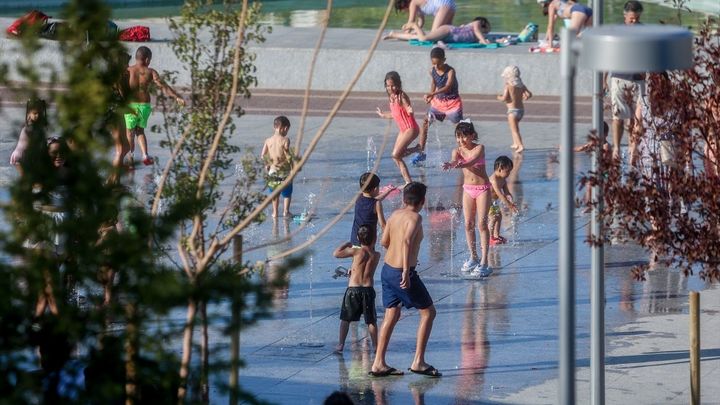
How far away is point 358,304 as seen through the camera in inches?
484

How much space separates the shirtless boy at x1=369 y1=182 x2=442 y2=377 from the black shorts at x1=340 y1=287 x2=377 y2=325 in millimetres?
179

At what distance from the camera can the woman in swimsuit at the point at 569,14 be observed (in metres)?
25.2

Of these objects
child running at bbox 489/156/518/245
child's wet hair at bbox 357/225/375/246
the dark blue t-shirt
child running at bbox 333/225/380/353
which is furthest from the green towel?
child running at bbox 333/225/380/353

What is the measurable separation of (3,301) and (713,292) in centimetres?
987

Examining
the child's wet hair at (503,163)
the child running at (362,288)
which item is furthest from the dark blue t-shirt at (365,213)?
the child's wet hair at (503,163)

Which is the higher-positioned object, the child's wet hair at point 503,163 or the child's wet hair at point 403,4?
the child's wet hair at point 403,4

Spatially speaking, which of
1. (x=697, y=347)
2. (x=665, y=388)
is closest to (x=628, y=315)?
(x=665, y=388)

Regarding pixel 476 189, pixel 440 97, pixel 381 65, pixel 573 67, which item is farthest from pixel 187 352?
pixel 381 65

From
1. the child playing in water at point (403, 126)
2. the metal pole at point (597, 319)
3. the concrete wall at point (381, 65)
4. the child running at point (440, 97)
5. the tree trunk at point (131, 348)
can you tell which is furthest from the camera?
the concrete wall at point (381, 65)

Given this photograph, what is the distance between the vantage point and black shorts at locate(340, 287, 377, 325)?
1227 cm

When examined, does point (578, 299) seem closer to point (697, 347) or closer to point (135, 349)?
point (697, 347)

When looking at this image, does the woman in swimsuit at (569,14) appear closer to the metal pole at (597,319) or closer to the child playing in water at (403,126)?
the child playing in water at (403,126)

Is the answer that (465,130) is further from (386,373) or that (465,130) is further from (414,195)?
(386,373)

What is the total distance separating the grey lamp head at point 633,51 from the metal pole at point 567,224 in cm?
12
